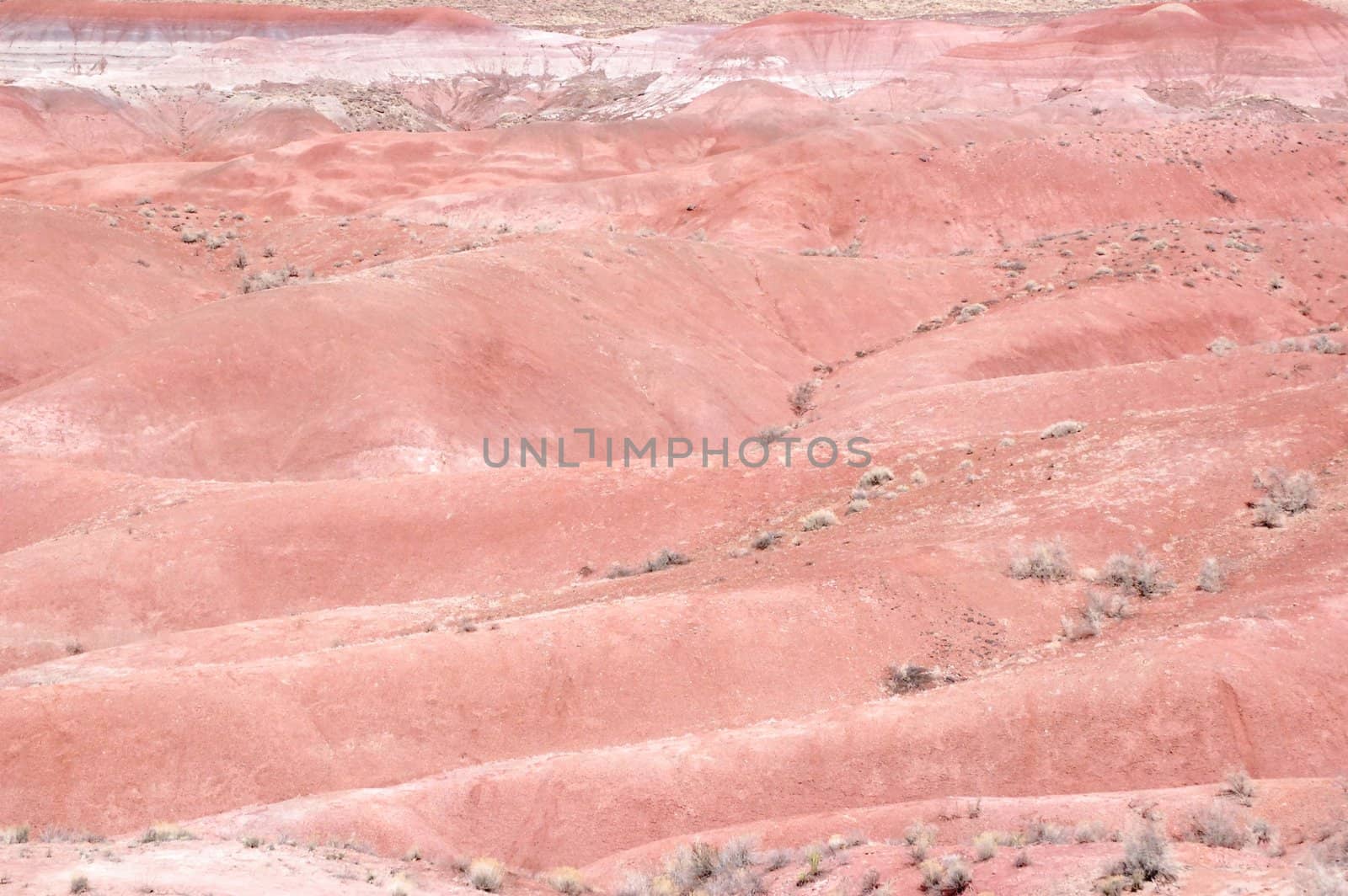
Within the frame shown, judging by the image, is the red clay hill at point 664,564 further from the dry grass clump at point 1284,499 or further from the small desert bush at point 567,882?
the small desert bush at point 567,882

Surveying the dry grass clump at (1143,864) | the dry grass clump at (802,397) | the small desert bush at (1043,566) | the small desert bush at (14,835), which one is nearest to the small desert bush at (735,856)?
the dry grass clump at (1143,864)

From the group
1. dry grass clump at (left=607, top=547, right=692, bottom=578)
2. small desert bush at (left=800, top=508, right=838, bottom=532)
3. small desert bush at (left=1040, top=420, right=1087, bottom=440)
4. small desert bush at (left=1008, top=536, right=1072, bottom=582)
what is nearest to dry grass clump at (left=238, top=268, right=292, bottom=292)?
dry grass clump at (left=607, top=547, right=692, bottom=578)

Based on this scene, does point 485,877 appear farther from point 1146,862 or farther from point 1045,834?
point 1146,862

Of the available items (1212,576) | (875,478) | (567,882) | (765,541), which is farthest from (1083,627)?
(567,882)

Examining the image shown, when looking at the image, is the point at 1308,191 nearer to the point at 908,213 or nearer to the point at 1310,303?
the point at 908,213

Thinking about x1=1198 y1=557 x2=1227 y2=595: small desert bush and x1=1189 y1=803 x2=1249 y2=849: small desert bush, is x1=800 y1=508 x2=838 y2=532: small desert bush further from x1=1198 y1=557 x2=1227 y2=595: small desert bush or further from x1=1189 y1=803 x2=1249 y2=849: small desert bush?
x1=1189 y1=803 x2=1249 y2=849: small desert bush
